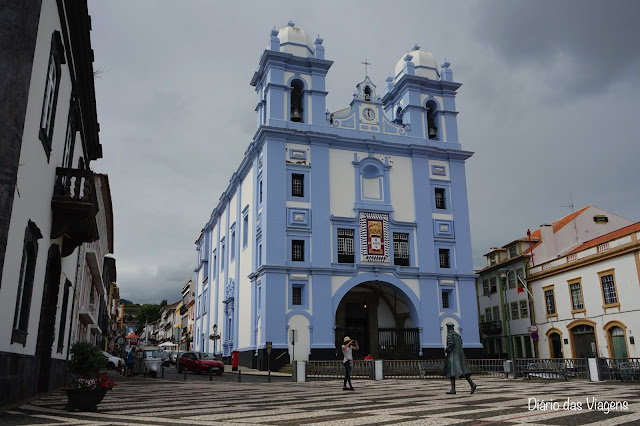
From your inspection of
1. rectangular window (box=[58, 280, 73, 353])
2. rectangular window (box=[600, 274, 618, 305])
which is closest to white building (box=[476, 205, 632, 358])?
rectangular window (box=[600, 274, 618, 305])

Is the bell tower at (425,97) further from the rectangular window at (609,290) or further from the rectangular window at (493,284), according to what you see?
the rectangular window at (493,284)

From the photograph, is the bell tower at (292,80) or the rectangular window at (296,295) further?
→ the bell tower at (292,80)

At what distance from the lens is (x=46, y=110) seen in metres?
11.0

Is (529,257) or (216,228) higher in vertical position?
(216,228)

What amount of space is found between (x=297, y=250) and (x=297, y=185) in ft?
13.3

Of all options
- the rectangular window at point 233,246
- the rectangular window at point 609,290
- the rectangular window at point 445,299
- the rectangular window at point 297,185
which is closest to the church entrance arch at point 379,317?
the rectangular window at point 445,299

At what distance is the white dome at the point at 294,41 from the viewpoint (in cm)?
3453

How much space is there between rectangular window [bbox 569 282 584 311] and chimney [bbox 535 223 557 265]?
573 cm

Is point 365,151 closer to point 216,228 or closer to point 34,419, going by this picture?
point 216,228

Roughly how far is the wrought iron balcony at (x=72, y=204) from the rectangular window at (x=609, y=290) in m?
29.9

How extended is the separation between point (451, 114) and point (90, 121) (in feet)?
85.8

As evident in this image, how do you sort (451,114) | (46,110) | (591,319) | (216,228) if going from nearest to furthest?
(46,110) < (591,319) < (451,114) < (216,228)

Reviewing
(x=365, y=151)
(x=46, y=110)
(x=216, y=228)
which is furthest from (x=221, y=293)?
(x=46, y=110)

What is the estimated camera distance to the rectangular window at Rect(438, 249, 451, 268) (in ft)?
112
